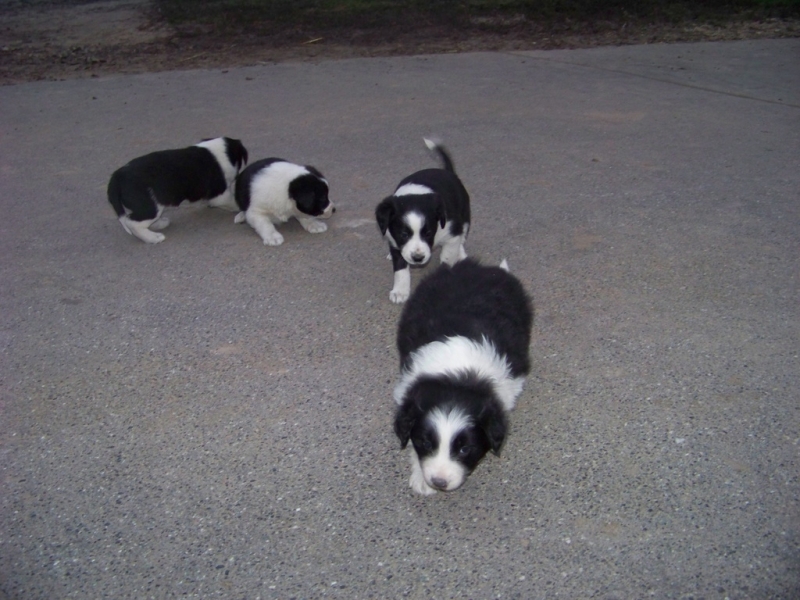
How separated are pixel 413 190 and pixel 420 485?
210cm

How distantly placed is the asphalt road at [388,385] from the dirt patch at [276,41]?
147 inches

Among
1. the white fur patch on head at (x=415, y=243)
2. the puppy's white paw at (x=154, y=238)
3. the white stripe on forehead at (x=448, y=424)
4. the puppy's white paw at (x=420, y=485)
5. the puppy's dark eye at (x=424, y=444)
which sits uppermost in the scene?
the white stripe on forehead at (x=448, y=424)

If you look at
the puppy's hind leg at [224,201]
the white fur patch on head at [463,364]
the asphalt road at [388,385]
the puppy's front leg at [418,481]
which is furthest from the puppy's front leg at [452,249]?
the puppy's hind leg at [224,201]

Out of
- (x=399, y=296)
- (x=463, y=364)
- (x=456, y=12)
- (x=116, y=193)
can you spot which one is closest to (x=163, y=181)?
(x=116, y=193)

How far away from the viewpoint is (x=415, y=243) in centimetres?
430

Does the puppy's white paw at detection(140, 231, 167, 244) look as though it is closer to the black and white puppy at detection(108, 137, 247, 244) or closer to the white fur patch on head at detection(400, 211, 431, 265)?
the black and white puppy at detection(108, 137, 247, 244)

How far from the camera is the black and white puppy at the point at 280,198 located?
5.36 metres

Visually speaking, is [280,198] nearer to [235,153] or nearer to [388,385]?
[235,153]

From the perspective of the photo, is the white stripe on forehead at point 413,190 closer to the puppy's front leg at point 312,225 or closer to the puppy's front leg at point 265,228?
the puppy's front leg at point 312,225

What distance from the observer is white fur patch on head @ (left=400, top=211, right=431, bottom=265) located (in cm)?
428

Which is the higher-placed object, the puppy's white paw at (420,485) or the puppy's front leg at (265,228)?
the puppy's white paw at (420,485)

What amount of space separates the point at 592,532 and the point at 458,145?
486cm

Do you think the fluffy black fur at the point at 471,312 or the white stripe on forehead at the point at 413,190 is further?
the white stripe on forehead at the point at 413,190

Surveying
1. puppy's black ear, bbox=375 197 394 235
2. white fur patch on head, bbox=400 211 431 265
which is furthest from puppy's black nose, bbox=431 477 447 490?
puppy's black ear, bbox=375 197 394 235
